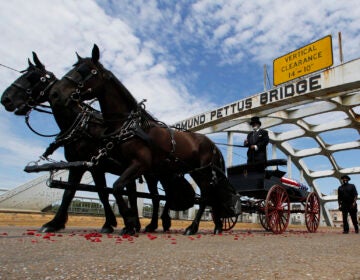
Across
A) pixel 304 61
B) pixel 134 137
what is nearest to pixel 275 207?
pixel 134 137

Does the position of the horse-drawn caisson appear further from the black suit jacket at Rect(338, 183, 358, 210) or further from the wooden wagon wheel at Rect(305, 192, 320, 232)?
the black suit jacket at Rect(338, 183, 358, 210)

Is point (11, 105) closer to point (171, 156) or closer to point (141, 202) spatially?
point (171, 156)

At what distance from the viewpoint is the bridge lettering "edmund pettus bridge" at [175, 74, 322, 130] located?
15938 mm

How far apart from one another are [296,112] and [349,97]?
403 cm

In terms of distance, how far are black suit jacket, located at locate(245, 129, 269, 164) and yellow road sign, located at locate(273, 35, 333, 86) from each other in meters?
10.2

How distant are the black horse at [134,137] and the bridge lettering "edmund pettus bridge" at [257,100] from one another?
7.71 metres

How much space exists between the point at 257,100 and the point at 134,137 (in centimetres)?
1354

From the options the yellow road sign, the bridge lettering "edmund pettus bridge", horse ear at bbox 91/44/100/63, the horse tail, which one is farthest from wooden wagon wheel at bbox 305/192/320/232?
the yellow road sign

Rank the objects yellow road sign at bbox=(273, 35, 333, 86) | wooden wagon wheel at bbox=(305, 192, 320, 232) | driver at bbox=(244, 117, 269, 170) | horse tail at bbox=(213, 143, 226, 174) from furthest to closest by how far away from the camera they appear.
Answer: yellow road sign at bbox=(273, 35, 333, 86) → wooden wagon wheel at bbox=(305, 192, 320, 232) → driver at bbox=(244, 117, 269, 170) → horse tail at bbox=(213, 143, 226, 174)

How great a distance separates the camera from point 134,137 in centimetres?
543

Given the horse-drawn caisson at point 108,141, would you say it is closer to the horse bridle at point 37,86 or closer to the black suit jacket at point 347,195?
the horse bridle at point 37,86

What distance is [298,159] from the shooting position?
3281 cm

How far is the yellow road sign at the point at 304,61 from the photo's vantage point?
1703cm

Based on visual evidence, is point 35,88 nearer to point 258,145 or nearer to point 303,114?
point 258,145
